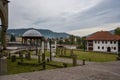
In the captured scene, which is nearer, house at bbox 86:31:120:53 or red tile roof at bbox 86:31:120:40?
house at bbox 86:31:120:53

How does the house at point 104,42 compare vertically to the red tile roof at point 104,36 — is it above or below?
below

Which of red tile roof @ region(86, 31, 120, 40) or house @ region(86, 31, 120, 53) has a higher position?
red tile roof @ region(86, 31, 120, 40)

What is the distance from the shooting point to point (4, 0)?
20484mm

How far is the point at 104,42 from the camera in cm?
6669

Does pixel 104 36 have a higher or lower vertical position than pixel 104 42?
higher

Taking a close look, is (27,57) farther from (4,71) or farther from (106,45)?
(106,45)

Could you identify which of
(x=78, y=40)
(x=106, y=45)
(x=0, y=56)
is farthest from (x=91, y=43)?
(x=0, y=56)

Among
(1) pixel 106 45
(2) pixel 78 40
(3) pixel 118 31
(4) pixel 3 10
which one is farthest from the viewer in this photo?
(2) pixel 78 40

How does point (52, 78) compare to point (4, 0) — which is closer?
point (52, 78)

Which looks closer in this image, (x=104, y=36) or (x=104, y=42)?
(x=104, y=42)

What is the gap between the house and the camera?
62906 millimetres

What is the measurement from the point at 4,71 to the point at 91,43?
6247cm

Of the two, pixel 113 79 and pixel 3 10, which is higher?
pixel 3 10

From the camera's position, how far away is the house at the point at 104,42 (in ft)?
206
